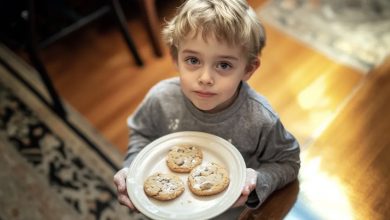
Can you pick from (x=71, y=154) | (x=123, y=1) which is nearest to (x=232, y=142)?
(x=71, y=154)

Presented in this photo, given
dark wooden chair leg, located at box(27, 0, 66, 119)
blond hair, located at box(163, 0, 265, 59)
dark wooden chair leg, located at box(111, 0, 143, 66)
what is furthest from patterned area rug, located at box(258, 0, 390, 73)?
blond hair, located at box(163, 0, 265, 59)

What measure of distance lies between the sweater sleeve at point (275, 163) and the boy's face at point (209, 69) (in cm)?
14

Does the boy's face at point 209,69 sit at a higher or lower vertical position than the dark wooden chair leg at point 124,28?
higher

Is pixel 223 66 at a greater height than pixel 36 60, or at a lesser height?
greater

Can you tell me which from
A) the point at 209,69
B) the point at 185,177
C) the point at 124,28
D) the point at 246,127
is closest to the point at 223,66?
the point at 209,69

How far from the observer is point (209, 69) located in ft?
2.81

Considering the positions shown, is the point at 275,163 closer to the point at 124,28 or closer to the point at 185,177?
the point at 185,177

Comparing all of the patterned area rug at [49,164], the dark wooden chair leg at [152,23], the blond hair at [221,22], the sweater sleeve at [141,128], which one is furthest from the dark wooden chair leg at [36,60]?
the blond hair at [221,22]

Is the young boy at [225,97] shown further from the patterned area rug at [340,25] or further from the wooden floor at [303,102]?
the patterned area rug at [340,25]

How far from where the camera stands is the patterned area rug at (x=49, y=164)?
1624 millimetres

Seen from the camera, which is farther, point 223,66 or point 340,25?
point 340,25

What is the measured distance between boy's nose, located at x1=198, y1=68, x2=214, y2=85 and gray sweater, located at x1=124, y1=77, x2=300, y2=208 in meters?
0.13

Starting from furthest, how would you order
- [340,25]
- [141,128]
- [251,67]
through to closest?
1. [340,25]
2. [141,128]
3. [251,67]

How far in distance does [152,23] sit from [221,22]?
1.39 meters
